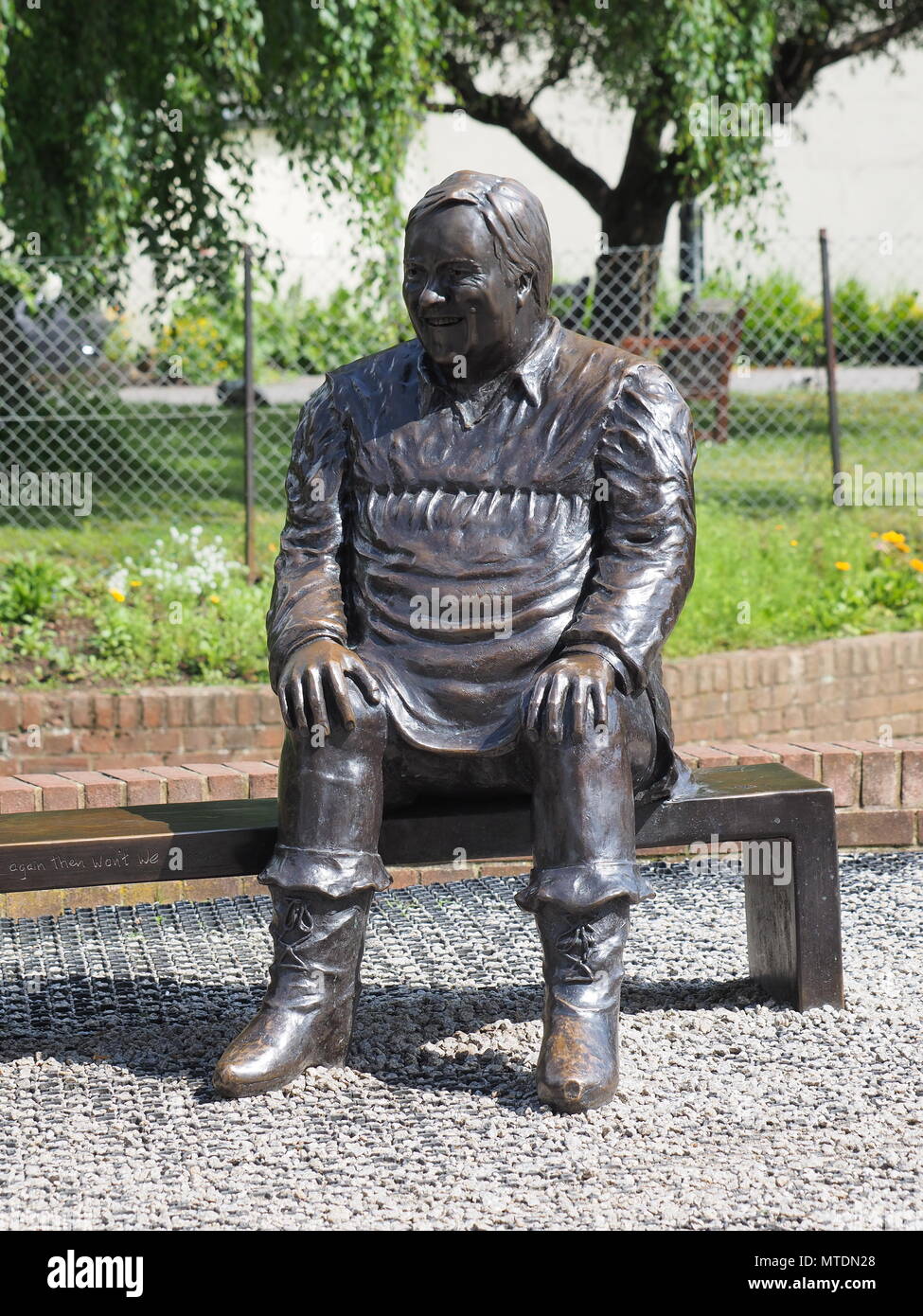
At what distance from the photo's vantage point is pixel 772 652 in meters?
6.72

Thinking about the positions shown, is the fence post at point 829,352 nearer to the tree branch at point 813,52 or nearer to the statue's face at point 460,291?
the tree branch at point 813,52

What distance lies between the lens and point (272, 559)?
7812 mm

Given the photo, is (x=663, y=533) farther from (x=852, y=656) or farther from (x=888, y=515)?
(x=888, y=515)

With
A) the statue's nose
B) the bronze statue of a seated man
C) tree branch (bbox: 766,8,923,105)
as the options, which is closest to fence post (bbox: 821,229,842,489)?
tree branch (bbox: 766,8,923,105)

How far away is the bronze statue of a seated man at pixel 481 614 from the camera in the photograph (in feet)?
11.1

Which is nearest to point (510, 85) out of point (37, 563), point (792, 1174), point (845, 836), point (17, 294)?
point (17, 294)

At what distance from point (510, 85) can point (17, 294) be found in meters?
6.25

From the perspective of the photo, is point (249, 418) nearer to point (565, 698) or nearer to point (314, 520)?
point (314, 520)

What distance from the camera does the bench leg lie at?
3893 mm

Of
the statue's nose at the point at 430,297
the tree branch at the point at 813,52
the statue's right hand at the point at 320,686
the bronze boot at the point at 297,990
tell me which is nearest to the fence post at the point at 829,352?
the tree branch at the point at 813,52

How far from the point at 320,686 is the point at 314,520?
0.50m

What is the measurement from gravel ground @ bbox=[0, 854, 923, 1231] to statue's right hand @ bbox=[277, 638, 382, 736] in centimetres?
74

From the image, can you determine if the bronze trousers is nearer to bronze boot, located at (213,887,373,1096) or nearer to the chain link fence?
bronze boot, located at (213,887,373,1096)

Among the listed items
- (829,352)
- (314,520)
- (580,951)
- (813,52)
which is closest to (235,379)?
(829,352)
